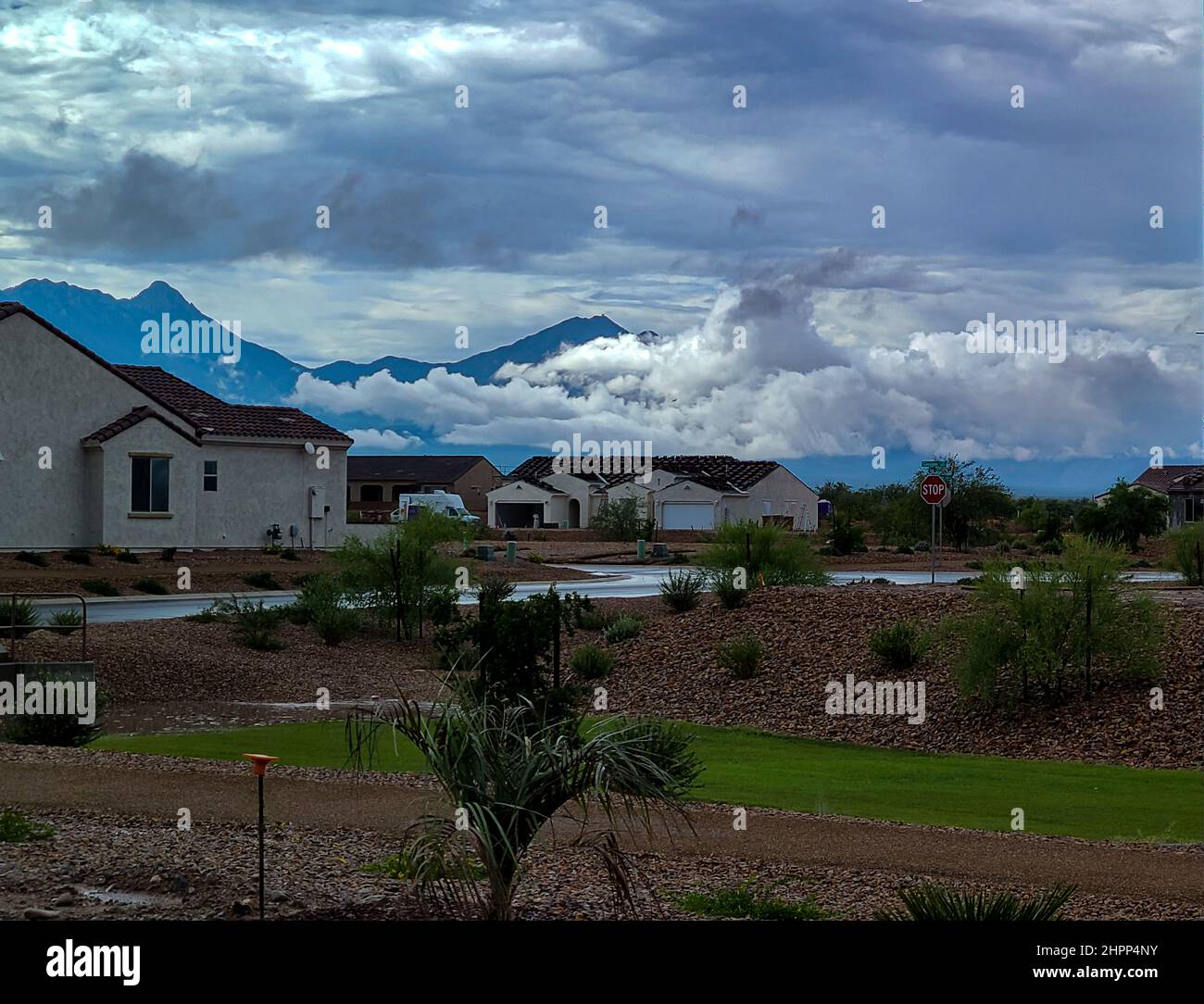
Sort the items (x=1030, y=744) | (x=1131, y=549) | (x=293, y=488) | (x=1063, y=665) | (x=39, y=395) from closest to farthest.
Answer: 1. (x=1030, y=744)
2. (x=1063, y=665)
3. (x=39, y=395)
4. (x=293, y=488)
5. (x=1131, y=549)

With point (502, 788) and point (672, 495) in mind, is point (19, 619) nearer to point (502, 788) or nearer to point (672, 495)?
point (502, 788)

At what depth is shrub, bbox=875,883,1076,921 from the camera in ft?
24.1

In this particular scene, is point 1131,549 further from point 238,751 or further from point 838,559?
point 238,751

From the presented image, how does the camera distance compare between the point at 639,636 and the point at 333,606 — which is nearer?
the point at 639,636

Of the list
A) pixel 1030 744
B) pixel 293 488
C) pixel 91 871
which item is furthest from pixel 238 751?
pixel 293 488

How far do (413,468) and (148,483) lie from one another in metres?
71.5

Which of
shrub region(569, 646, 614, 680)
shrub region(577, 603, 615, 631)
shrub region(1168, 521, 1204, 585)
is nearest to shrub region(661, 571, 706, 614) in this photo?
shrub region(577, 603, 615, 631)

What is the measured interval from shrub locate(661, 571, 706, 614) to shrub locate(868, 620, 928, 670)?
5748 mm

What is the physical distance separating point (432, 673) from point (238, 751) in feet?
24.5

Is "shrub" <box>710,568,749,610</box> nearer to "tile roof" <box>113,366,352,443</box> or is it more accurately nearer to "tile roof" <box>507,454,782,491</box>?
"tile roof" <box>113,366,352,443</box>

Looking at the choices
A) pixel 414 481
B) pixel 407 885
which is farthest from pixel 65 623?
pixel 414 481

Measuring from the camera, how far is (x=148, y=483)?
137 ft

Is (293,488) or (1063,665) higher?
(293,488)

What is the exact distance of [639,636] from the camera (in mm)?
24422
